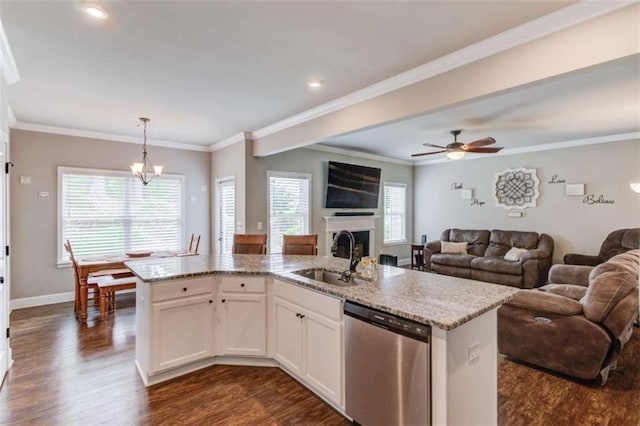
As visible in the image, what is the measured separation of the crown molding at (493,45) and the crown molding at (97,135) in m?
3.56

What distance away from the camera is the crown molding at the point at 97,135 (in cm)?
488

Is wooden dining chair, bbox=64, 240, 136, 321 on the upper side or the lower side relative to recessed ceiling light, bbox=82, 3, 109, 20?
lower

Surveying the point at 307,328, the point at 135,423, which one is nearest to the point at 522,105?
the point at 307,328

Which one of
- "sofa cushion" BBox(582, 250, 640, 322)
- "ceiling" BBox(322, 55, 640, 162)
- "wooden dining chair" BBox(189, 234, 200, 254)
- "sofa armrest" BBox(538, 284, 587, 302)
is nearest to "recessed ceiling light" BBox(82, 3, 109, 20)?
"ceiling" BBox(322, 55, 640, 162)

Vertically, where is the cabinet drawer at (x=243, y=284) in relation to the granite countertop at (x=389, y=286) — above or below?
below

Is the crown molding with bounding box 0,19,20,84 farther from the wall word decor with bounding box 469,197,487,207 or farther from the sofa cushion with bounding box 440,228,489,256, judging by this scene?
the wall word decor with bounding box 469,197,487,207

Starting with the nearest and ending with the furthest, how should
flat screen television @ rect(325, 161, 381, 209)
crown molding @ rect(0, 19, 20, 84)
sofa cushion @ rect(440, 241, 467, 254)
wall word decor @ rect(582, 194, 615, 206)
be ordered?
crown molding @ rect(0, 19, 20, 84)
wall word decor @ rect(582, 194, 615, 206)
flat screen television @ rect(325, 161, 381, 209)
sofa cushion @ rect(440, 241, 467, 254)

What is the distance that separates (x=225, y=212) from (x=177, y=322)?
3.58m

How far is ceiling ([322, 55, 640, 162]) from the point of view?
3377 millimetres

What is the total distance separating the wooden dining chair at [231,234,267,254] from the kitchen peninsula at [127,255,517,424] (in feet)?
3.02

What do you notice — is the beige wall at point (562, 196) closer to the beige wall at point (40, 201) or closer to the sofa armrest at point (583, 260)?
the sofa armrest at point (583, 260)

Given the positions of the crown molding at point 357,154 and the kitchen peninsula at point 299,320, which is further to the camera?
the crown molding at point 357,154

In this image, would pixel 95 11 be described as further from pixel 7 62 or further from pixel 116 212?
pixel 116 212

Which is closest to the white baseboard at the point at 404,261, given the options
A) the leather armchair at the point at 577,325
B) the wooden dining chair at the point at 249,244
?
the wooden dining chair at the point at 249,244
